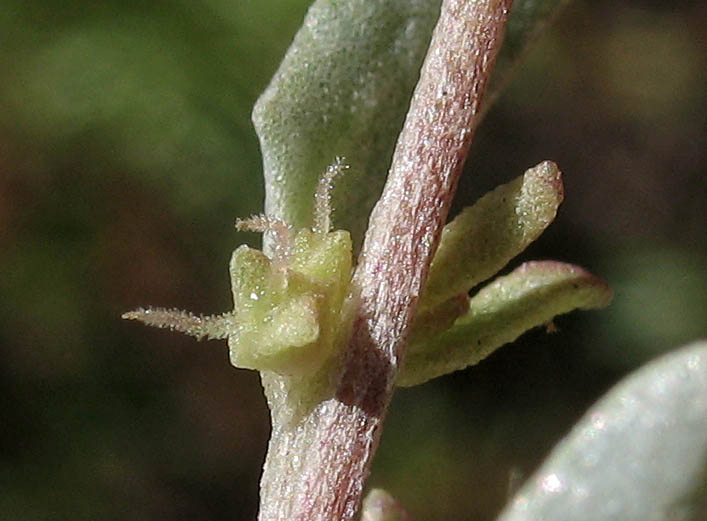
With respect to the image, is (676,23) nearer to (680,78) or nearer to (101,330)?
(680,78)

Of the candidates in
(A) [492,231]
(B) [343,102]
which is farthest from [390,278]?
(B) [343,102]

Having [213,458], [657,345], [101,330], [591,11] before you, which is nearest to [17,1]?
[101,330]

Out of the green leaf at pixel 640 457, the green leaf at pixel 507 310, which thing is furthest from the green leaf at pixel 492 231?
the green leaf at pixel 640 457

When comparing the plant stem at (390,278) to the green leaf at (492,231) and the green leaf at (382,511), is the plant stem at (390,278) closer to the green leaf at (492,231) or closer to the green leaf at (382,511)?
the green leaf at (492,231)

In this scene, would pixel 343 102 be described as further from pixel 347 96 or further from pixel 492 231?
pixel 492 231

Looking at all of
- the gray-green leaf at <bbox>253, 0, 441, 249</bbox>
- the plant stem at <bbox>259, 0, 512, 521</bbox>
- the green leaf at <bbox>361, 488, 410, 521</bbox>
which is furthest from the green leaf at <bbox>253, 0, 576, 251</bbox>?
the green leaf at <bbox>361, 488, 410, 521</bbox>
